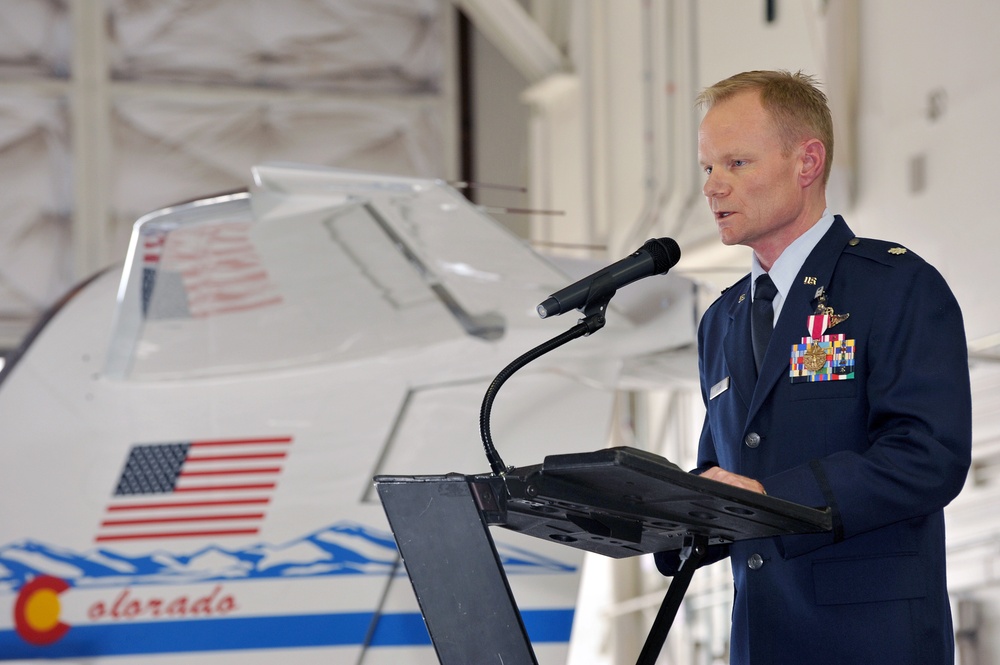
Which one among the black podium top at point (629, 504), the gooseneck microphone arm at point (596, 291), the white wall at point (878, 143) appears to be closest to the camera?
the black podium top at point (629, 504)

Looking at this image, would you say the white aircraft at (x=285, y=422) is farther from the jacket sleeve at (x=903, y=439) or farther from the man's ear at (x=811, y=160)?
the jacket sleeve at (x=903, y=439)

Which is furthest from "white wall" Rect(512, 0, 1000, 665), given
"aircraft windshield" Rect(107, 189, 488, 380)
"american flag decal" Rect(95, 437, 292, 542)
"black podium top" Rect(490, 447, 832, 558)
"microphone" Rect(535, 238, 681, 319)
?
"black podium top" Rect(490, 447, 832, 558)

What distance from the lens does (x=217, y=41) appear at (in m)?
8.89

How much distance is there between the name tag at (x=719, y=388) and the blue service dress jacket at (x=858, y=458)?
2 cm

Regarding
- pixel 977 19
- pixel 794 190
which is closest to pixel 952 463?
pixel 794 190

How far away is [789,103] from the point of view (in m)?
1.43

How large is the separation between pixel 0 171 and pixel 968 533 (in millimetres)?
7176

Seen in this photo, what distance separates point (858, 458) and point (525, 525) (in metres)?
0.36


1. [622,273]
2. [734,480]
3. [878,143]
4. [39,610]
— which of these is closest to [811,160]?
[622,273]

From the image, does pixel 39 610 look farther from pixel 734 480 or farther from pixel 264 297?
pixel 734 480

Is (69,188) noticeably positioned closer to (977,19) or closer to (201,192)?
(201,192)

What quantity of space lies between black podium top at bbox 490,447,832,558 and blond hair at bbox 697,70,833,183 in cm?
48

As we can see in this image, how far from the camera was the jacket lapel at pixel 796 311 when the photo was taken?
1.38 m

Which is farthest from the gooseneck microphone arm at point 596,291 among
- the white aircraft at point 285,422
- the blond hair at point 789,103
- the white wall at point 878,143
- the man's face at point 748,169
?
the white wall at point 878,143
